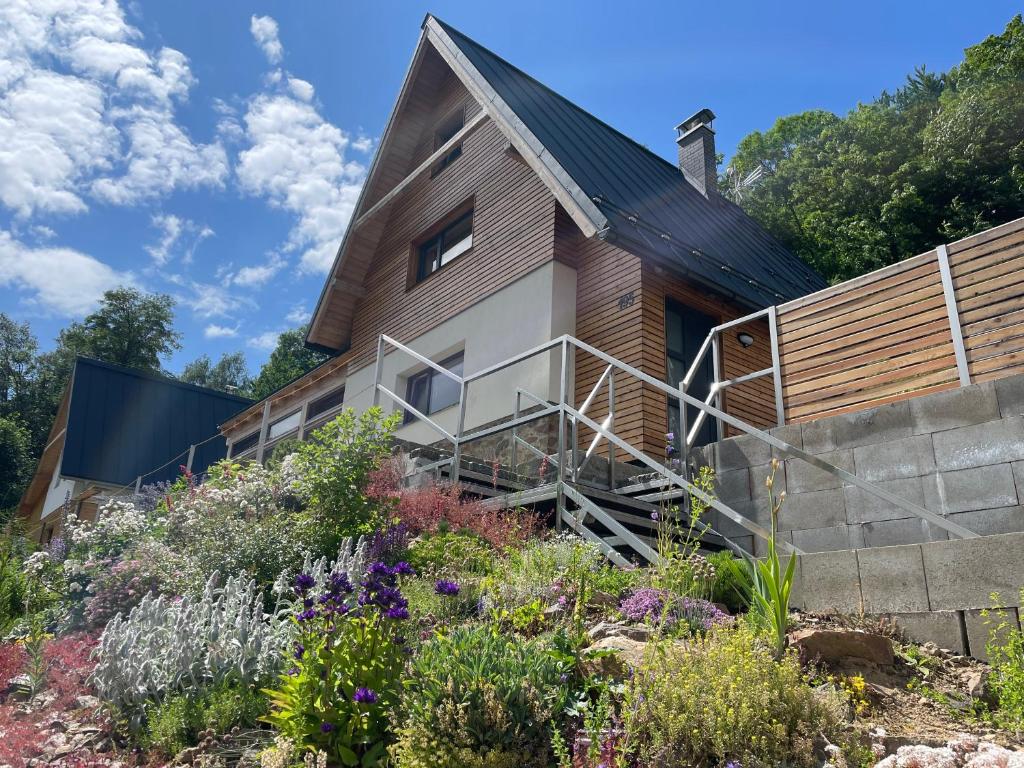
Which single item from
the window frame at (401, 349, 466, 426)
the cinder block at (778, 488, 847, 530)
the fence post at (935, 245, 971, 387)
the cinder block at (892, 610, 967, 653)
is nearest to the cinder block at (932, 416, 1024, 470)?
the fence post at (935, 245, 971, 387)

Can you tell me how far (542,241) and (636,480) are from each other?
436 centimetres

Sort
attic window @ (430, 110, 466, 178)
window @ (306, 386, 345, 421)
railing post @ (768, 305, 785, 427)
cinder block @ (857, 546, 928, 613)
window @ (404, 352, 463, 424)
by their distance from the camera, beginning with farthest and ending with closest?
window @ (306, 386, 345, 421)
attic window @ (430, 110, 466, 178)
window @ (404, 352, 463, 424)
railing post @ (768, 305, 785, 427)
cinder block @ (857, 546, 928, 613)

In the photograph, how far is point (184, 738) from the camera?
3.80 metres

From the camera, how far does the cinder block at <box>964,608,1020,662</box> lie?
13.3ft

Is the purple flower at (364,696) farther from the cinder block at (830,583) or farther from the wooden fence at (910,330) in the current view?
the wooden fence at (910,330)

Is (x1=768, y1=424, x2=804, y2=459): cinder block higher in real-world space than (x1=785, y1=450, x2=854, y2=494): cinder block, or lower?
higher

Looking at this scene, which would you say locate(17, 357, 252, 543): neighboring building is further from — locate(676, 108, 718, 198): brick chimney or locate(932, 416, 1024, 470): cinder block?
locate(932, 416, 1024, 470): cinder block

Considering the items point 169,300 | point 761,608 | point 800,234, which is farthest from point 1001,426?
point 169,300

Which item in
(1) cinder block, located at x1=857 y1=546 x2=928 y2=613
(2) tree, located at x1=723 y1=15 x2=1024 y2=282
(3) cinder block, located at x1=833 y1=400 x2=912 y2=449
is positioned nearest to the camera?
(1) cinder block, located at x1=857 y1=546 x2=928 y2=613

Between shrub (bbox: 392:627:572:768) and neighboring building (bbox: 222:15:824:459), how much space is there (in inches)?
249

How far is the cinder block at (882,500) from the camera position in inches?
241

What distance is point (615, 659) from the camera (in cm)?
368

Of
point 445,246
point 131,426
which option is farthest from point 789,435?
point 131,426

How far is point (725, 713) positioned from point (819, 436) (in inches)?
165
